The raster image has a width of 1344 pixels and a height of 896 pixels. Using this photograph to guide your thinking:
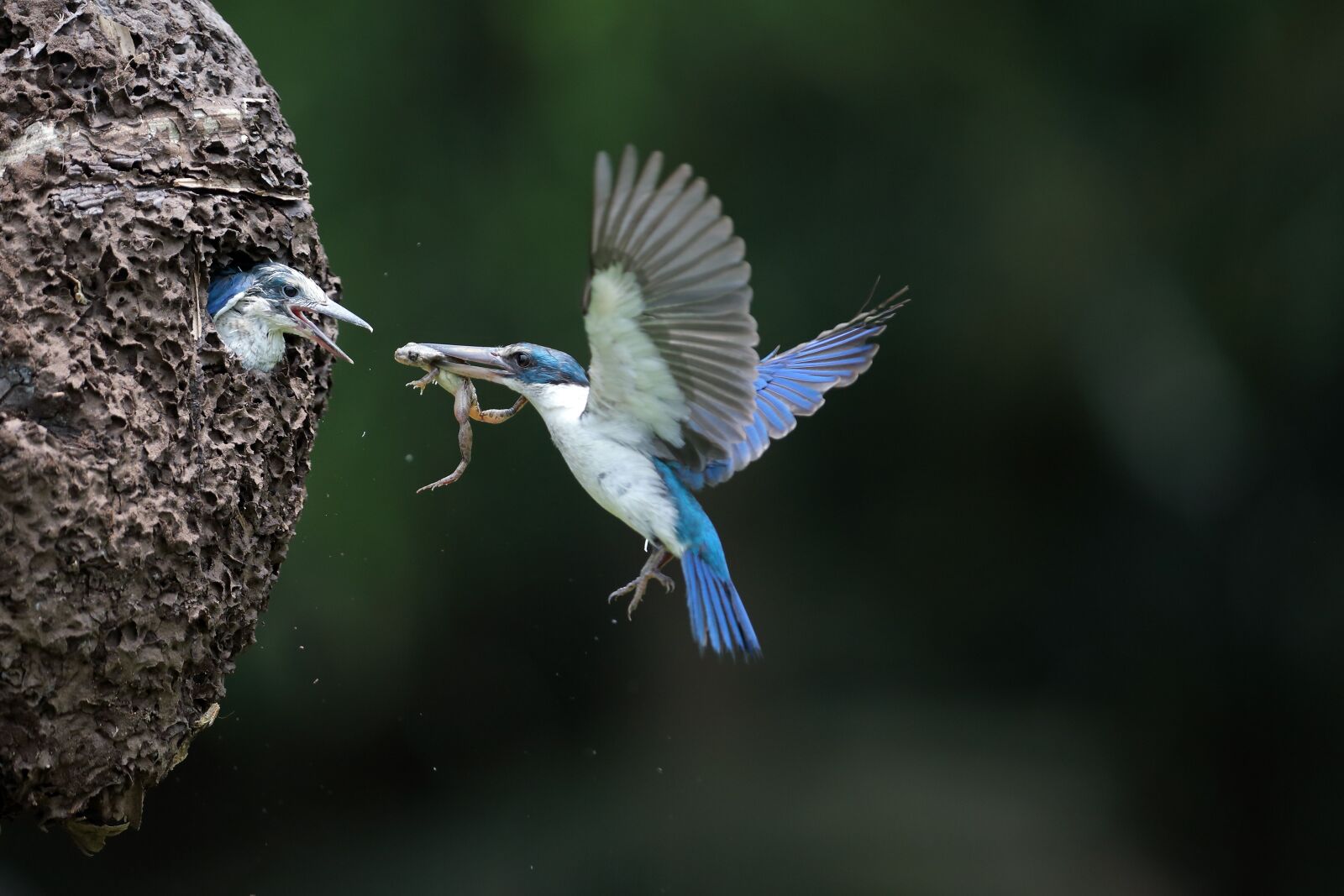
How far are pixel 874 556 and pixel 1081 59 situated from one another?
230cm

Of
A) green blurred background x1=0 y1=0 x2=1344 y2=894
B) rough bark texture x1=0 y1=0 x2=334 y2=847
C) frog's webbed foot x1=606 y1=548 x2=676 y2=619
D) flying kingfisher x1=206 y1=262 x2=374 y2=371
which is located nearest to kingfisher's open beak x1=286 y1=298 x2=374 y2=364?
flying kingfisher x1=206 y1=262 x2=374 y2=371

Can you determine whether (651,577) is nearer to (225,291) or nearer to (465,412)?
(465,412)

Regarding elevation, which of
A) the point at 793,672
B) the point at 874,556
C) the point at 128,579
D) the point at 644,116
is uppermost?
the point at 644,116

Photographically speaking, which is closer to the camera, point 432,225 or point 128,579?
point 128,579

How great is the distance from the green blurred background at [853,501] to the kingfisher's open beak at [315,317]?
2.22 m

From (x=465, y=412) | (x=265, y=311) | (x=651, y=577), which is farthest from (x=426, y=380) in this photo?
(x=651, y=577)

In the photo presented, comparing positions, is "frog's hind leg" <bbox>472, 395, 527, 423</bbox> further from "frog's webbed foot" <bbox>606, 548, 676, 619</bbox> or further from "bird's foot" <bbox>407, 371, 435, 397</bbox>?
"frog's webbed foot" <bbox>606, 548, 676, 619</bbox>

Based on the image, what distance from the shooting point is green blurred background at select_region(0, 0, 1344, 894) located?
5.41m

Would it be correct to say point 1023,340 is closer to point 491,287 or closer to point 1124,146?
point 1124,146

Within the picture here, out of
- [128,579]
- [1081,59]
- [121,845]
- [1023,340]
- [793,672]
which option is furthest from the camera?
[793,672]

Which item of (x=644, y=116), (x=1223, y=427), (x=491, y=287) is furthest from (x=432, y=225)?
(x=1223, y=427)

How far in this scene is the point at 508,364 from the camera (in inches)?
117

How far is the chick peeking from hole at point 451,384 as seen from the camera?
2.93 m

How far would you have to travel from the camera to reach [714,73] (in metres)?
5.72
